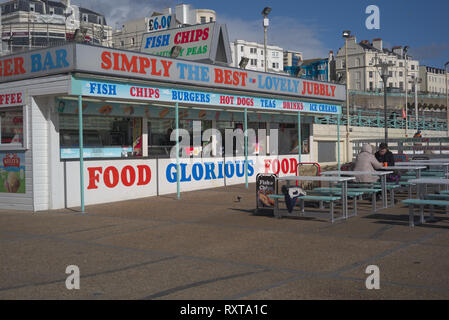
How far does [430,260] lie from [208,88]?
429 inches

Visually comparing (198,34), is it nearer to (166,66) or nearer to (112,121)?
(166,66)

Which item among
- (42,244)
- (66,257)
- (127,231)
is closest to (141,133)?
(127,231)

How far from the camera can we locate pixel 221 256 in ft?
24.6

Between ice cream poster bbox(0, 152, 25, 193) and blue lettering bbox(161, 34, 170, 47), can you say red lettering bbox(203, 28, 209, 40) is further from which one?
ice cream poster bbox(0, 152, 25, 193)

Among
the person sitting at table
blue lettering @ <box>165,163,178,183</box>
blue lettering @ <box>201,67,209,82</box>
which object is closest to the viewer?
the person sitting at table

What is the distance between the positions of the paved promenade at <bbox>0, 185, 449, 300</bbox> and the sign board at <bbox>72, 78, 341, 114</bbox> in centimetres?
326

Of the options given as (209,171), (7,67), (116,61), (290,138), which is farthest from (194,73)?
(290,138)

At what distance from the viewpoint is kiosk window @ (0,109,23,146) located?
13.7 meters

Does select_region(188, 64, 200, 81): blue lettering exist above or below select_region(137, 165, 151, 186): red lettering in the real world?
above

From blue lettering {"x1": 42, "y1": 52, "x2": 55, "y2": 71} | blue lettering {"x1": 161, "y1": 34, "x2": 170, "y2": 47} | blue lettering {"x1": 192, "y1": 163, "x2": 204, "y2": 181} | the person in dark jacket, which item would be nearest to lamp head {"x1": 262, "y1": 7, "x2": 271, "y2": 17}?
blue lettering {"x1": 161, "y1": 34, "x2": 170, "y2": 47}

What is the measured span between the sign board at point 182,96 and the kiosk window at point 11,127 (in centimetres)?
216

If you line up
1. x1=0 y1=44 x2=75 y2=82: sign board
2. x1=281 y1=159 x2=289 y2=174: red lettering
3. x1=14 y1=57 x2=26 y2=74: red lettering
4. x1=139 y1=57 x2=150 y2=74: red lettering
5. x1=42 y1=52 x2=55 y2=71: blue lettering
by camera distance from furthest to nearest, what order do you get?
x1=281 y1=159 x2=289 y2=174: red lettering → x1=139 y1=57 x2=150 y2=74: red lettering → x1=14 y1=57 x2=26 y2=74: red lettering → x1=42 y1=52 x2=55 y2=71: blue lettering → x1=0 y1=44 x2=75 y2=82: sign board

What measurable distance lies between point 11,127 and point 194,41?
8.10m

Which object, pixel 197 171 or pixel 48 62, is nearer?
pixel 48 62
